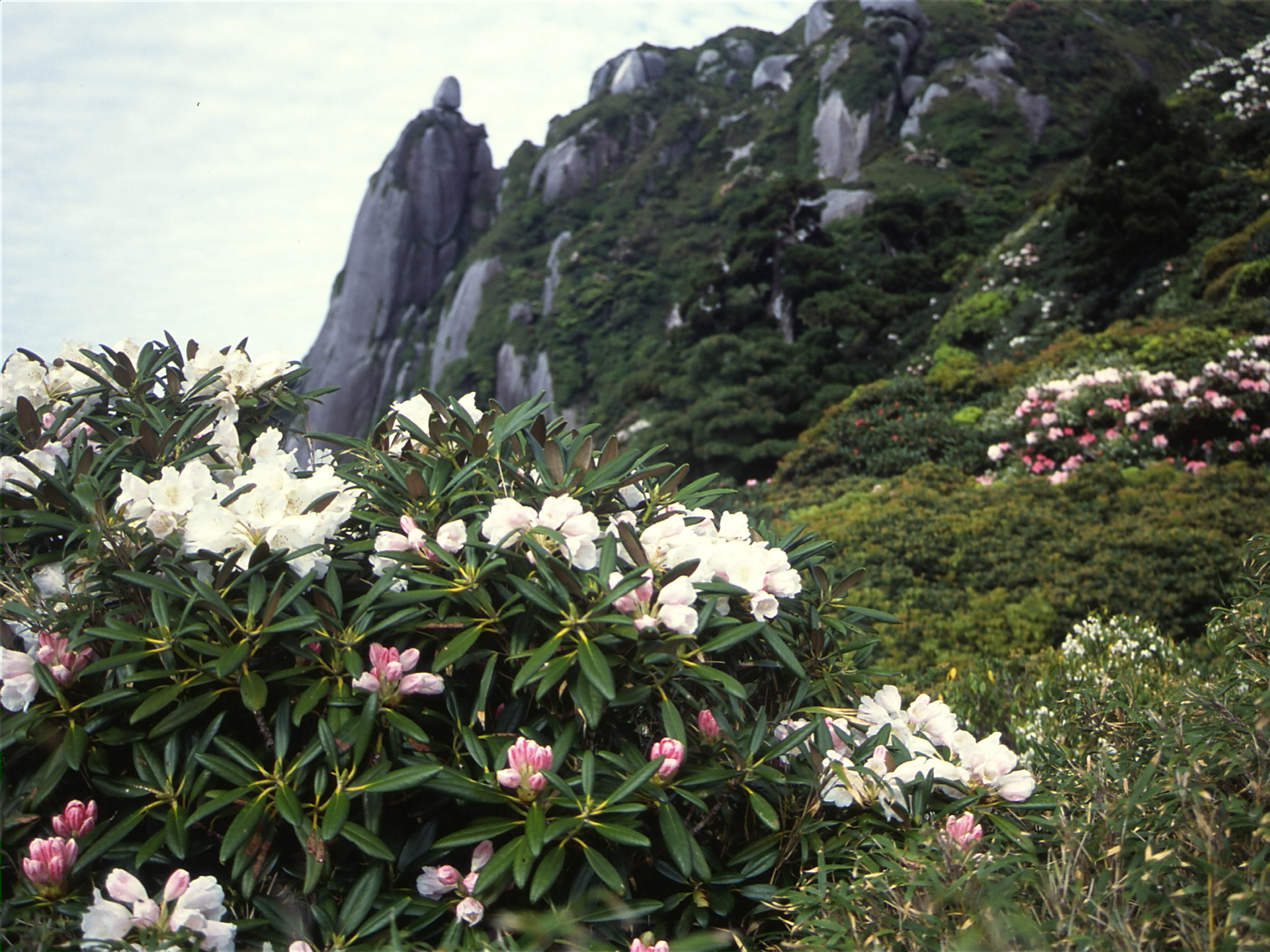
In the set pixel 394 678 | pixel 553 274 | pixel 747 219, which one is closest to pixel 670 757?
pixel 394 678

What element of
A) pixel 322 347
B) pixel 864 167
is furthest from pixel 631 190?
pixel 322 347

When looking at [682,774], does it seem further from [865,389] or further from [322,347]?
[322,347]

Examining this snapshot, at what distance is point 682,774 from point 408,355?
3781 cm

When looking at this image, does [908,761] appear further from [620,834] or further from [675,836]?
[620,834]

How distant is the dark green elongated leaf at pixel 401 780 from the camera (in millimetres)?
1397

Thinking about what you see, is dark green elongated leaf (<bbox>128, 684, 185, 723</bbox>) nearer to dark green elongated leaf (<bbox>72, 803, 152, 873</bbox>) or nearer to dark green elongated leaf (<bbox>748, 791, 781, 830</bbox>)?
dark green elongated leaf (<bbox>72, 803, 152, 873</bbox>)

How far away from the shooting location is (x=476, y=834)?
4.68 ft

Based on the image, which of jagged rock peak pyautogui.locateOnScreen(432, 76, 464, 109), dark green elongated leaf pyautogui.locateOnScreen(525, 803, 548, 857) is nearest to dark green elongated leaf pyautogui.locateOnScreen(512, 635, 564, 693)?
dark green elongated leaf pyautogui.locateOnScreen(525, 803, 548, 857)

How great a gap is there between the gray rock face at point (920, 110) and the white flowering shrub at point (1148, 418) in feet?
72.4

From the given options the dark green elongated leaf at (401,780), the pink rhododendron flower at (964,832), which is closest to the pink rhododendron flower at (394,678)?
the dark green elongated leaf at (401,780)

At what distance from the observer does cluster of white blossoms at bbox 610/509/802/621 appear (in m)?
1.68

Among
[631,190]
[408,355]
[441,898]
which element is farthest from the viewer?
[408,355]

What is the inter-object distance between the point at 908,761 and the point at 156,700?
60.8 inches

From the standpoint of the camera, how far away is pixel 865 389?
11.9 m
